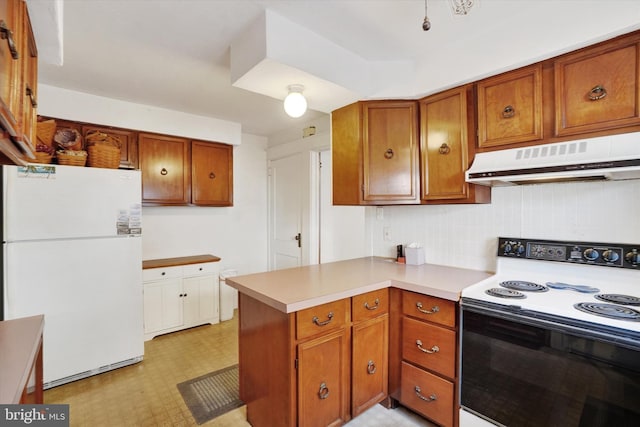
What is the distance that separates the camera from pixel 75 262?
2.23 metres

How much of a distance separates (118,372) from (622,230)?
360 cm

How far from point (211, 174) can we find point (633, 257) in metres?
3.64

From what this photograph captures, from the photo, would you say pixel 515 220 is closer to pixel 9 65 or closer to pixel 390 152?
pixel 390 152

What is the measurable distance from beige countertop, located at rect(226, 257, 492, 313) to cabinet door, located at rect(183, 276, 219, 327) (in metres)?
1.70

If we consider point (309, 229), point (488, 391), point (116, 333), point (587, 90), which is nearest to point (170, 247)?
point (116, 333)

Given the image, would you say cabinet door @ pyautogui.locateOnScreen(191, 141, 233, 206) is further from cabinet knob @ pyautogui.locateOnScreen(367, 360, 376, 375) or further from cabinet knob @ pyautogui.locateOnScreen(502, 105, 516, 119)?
cabinet knob @ pyautogui.locateOnScreen(502, 105, 516, 119)

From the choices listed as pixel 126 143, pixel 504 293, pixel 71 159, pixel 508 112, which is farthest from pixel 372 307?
pixel 126 143

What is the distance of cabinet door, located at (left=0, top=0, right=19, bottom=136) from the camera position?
2.52ft

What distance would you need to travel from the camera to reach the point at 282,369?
1461mm

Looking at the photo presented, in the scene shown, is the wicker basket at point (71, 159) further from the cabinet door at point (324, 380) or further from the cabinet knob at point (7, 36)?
the cabinet door at point (324, 380)

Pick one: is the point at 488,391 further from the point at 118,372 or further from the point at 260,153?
the point at 260,153

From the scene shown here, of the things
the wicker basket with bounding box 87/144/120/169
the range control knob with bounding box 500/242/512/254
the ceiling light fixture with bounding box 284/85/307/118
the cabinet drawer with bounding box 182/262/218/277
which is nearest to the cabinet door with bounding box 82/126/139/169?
the wicker basket with bounding box 87/144/120/169

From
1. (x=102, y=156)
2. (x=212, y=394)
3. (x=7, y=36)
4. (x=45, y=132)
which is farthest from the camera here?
(x=102, y=156)

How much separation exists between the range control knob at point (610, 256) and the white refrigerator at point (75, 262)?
3.24 meters
